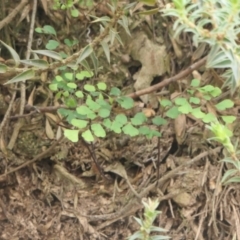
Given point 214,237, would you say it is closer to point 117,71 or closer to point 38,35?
point 117,71

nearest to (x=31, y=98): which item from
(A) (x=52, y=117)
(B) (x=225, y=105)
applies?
(A) (x=52, y=117)

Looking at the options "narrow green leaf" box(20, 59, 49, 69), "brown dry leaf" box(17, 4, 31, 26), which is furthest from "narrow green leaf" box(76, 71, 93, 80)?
"brown dry leaf" box(17, 4, 31, 26)

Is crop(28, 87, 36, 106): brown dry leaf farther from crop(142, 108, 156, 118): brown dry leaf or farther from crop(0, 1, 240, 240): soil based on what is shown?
crop(142, 108, 156, 118): brown dry leaf

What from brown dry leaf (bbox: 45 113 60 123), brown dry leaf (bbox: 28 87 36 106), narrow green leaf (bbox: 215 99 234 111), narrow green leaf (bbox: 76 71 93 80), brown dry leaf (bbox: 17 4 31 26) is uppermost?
brown dry leaf (bbox: 17 4 31 26)

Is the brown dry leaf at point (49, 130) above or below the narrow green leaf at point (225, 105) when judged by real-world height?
below

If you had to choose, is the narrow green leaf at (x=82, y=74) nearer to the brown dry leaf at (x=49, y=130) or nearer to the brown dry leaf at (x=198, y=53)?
the brown dry leaf at (x=49, y=130)

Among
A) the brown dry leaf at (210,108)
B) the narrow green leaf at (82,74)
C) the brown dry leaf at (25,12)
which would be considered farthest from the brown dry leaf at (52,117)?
the brown dry leaf at (210,108)

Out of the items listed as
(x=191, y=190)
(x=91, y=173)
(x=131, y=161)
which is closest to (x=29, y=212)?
(x=91, y=173)

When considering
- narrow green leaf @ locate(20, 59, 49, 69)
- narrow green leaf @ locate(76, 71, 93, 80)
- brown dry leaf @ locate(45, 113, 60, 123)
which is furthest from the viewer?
brown dry leaf @ locate(45, 113, 60, 123)
